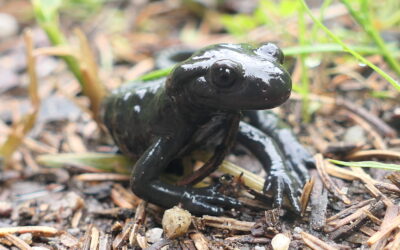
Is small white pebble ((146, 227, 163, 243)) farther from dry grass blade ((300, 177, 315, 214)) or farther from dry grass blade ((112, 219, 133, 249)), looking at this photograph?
dry grass blade ((300, 177, 315, 214))

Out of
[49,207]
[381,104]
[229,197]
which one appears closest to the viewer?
[229,197]

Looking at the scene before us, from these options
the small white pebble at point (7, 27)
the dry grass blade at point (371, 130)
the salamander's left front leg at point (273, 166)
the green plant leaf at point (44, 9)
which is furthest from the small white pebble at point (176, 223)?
the small white pebble at point (7, 27)

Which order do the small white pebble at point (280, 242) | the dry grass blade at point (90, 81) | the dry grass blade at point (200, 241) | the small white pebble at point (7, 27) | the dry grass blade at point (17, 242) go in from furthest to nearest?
the small white pebble at point (7, 27)
the dry grass blade at point (90, 81)
the dry grass blade at point (17, 242)
the dry grass blade at point (200, 241)
the small white pebble at point (280, 242)

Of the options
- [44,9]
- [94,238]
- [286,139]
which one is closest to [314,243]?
[286,139]

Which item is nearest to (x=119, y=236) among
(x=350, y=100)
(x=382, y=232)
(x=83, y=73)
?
(x=382, y=232)

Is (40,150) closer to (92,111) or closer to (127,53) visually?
(92,111)

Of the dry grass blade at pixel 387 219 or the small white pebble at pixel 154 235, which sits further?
the small white pebble at pixel 154 235

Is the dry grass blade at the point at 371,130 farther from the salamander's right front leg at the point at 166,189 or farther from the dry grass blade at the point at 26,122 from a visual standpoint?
the dry grass blade at the point at 26,122
